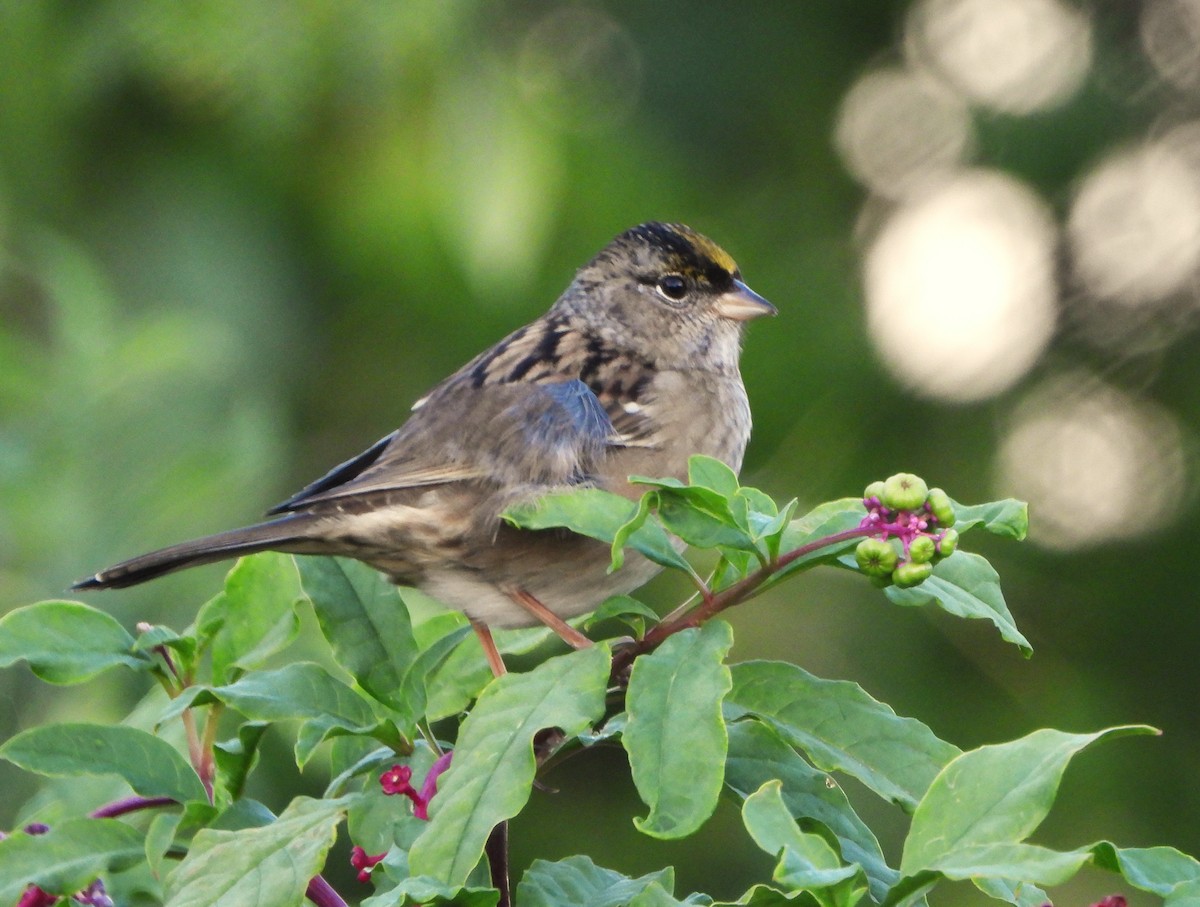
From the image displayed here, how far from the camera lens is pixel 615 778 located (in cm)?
519

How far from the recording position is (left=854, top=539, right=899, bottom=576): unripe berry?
5.12 ft

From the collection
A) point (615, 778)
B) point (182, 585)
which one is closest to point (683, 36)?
point (615, 778)

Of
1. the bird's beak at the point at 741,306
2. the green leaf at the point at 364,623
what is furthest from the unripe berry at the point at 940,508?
the bird's beak at the point at 741,306

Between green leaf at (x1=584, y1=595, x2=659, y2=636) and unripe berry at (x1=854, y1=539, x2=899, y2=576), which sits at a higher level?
unripe berry at (x1=854, y1=539, x2=899, y2=576)

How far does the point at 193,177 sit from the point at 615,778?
7.56 feet

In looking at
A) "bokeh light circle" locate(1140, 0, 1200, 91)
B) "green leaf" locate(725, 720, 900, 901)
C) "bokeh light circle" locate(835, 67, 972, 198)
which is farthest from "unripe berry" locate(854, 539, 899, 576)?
"bokeh light circle" locate(1140, 0, 1200, 91)

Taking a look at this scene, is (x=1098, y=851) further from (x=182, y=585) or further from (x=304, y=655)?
(x=182, y=585)

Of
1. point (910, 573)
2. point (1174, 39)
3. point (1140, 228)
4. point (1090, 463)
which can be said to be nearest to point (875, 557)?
point (910, 573)

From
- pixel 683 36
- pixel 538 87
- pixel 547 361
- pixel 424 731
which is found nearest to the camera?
pixel 424 731

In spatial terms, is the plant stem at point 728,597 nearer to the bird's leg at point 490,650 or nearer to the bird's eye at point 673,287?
the bird's leg at point 490,650

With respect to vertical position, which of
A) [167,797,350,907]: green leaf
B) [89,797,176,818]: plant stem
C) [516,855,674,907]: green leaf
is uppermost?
[89,797,176,818]: plant stem

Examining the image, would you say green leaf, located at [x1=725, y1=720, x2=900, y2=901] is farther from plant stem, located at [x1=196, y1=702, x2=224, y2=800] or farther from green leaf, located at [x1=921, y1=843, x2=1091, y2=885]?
plant stem, located at [x1=196, y1=702, x2=224, y2=800]

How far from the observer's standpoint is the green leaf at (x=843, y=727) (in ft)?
5.57

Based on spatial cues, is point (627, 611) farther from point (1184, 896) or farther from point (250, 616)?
point (1184, 896)
